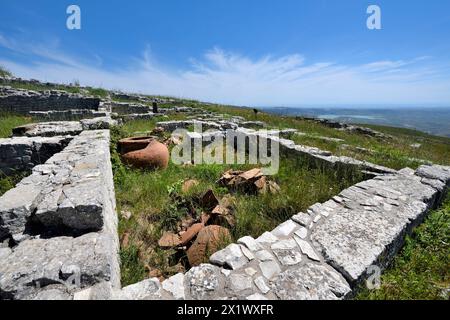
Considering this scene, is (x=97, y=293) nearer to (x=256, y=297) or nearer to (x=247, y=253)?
(x=256, y=297)

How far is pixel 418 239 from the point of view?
313 centimetres

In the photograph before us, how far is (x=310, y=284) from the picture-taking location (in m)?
1.93

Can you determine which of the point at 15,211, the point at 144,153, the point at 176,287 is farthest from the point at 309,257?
the point at 144,153

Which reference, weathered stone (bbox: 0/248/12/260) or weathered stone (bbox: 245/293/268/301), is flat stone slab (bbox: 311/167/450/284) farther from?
weathered stone (bbox: 0/248/12/260)

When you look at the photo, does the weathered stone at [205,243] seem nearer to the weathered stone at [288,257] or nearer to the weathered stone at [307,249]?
the weathered stone at [288,257]

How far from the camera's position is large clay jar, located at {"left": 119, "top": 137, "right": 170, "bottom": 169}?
16.7 ft

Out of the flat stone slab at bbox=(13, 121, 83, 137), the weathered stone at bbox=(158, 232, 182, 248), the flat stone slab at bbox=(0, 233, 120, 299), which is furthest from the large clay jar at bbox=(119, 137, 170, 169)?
the flat stone slab at bbox=(0, 233, 120, 299)

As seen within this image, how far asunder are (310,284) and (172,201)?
2.46m

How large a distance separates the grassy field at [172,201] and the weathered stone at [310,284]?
1.00 metres

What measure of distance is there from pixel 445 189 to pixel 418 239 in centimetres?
198

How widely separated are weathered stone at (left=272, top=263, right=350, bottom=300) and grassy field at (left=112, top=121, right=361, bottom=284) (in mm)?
1003
